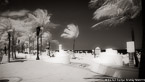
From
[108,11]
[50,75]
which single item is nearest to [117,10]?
[108,11]

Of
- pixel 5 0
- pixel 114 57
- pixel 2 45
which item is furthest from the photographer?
pixel 2 45

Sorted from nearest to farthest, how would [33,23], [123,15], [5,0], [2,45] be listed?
1. [5,0]
2. [123,15]
3. [33,23]
4. [2,45]

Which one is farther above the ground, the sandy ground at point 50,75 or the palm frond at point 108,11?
the palm frond at point 108,11

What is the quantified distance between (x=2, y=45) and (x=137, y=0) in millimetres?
65112

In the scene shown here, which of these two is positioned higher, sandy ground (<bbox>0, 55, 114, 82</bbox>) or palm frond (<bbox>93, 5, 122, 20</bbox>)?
palm frond (<bbox>93, 5, 122, 20</bbox>)

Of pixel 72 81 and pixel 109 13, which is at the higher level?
pixel 109 13

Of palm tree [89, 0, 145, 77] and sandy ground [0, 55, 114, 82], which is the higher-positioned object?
palm tree [89, 0, 145, 77]

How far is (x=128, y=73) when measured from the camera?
898cm

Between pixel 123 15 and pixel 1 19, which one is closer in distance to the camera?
pixel 123 15

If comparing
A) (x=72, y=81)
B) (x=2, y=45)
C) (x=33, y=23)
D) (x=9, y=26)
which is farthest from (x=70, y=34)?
(x=72, y=81)

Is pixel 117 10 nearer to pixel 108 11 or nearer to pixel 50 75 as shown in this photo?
pixel 108 11

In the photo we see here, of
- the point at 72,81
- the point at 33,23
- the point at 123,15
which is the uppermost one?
the point at 33,23

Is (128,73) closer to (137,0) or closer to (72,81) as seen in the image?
(72,81)

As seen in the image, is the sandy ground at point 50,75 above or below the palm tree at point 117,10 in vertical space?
below
